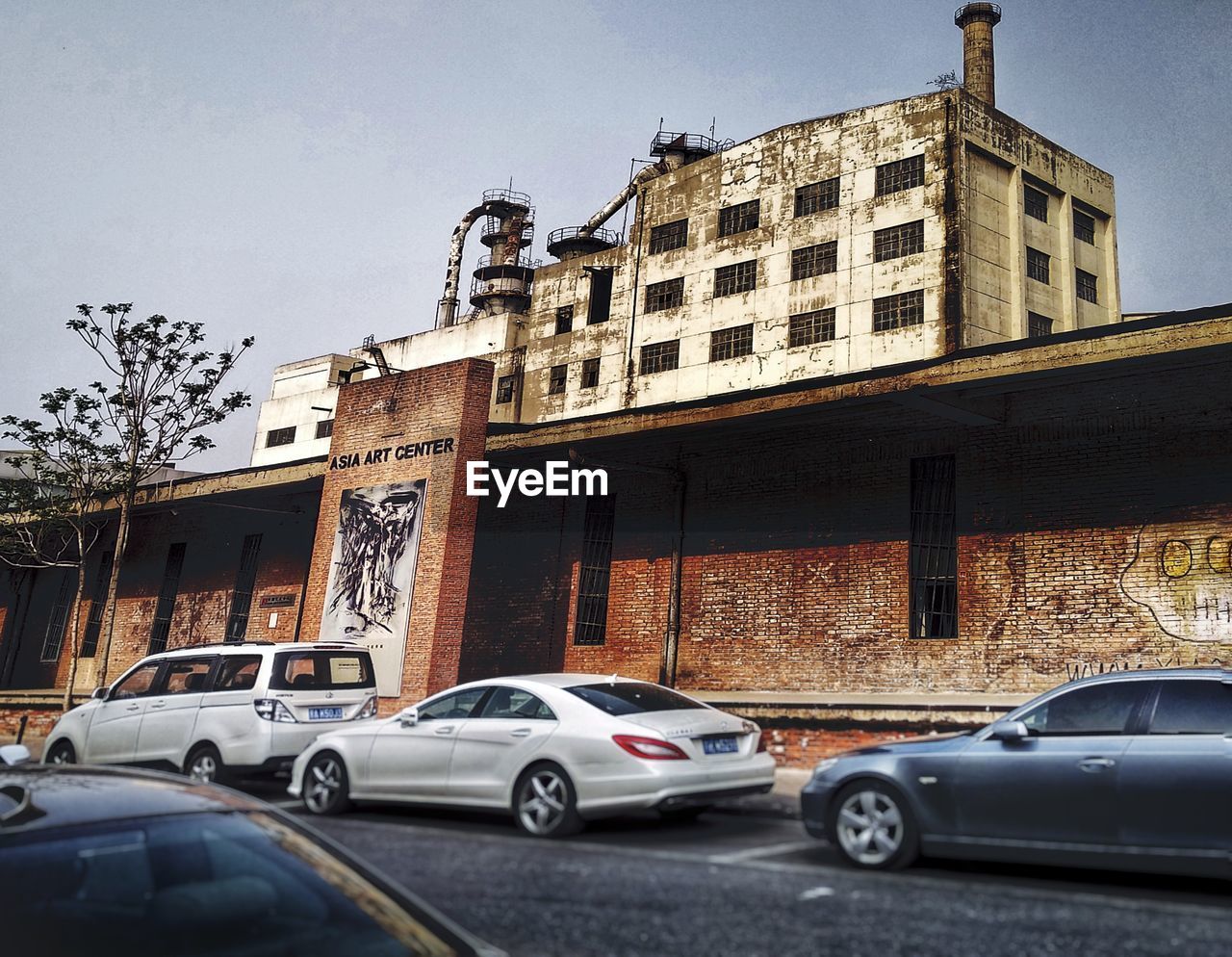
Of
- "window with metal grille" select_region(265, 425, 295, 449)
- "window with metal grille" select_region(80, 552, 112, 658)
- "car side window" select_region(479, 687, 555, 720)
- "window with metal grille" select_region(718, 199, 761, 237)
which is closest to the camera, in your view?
"car side window" select_region(479, 687, 555, 720)

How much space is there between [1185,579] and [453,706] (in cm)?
878

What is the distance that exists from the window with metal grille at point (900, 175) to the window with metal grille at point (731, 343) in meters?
7.16

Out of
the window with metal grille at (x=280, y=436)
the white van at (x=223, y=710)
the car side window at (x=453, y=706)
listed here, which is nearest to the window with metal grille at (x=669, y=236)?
the window with metal grille at (x=280, y=436)

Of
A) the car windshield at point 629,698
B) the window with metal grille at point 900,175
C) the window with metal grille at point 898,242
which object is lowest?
the car windshield at point 629,698

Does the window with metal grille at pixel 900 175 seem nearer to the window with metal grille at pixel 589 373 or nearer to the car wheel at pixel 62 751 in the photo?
the window with metal grille at pixel 589 373

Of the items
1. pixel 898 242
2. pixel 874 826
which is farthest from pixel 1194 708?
pixel 898 242

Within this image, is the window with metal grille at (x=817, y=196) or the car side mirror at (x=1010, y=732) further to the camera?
the window with metal grille at (x=817, y=196)

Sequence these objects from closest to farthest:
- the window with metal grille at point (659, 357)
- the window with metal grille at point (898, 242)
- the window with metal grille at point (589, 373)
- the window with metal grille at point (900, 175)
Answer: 1. the window with metal grille at point (898, 242)
2. the window with metal grille at point (900, 175)
3. the window with metal grille at point (659, 357)
4. the window with metal grille at point (589, 373)

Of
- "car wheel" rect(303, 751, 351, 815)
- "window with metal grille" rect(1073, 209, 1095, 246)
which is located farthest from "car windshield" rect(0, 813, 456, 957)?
"window with metal grille" rect(1073, 209, 1095, 246)

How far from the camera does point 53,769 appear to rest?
317cm

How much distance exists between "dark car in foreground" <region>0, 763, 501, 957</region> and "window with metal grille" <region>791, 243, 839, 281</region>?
38.6 meters

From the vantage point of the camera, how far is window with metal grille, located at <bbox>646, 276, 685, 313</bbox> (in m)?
44.1

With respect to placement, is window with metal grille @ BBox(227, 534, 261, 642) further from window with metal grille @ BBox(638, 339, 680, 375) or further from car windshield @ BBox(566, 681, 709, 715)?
window with metal grille @ BBox(638, 339, 680, 375)

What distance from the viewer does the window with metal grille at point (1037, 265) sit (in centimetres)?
3878
